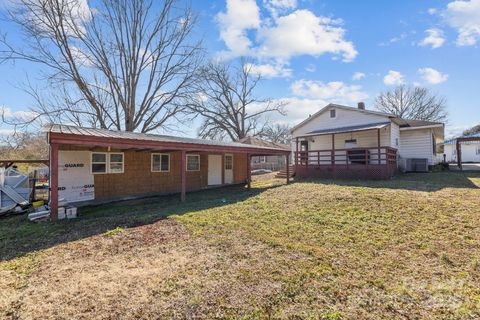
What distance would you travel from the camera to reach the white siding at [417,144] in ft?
53.8

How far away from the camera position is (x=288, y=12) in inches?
476

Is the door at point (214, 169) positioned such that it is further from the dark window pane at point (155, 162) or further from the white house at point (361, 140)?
the white house at point (361, 140)

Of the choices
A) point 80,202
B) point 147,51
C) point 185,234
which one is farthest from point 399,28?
point 147,51

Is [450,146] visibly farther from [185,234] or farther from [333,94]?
[185,234]

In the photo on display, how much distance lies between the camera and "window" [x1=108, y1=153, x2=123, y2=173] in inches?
419

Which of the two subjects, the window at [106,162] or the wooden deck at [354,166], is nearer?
the window at [106,162]

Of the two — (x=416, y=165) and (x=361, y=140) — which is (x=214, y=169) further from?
(x=416, y=165)

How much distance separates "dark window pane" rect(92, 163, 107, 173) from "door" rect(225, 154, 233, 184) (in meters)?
7.06

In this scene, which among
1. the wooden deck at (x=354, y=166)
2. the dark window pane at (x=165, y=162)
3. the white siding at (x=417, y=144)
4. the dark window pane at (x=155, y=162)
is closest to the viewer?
the dark window pane at (x=155, y=162)

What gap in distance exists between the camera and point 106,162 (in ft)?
34.6

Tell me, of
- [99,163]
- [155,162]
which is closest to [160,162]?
[155,162]

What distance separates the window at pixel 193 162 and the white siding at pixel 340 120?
885 cm

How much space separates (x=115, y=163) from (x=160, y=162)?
210cm

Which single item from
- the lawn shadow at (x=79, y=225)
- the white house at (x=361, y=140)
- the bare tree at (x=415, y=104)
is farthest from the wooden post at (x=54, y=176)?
the bare tree at (x=415, y=104)
